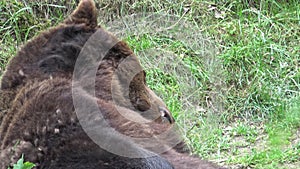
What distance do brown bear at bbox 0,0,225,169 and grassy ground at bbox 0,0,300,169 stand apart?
7.57 feet

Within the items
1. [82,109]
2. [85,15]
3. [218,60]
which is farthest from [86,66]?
[218,60]

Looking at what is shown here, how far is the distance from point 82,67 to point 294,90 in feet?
11.8

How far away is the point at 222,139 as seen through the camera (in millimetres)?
6191

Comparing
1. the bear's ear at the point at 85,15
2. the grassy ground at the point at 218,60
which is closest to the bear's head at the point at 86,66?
the bear's ear at the point at 85,15

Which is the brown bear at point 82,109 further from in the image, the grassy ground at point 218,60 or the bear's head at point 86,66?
the grassy ground at point 218,60

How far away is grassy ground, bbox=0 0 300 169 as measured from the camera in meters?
6.18

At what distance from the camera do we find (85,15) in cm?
388

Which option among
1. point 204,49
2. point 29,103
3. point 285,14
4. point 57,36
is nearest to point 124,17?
point 204,49

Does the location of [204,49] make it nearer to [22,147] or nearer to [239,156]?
[239,156]

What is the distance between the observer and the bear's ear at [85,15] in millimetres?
3875

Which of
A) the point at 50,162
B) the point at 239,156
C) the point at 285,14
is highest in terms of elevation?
the point at 50,162

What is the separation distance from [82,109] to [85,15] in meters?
0.86

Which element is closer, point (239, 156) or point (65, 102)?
point (65, 102)

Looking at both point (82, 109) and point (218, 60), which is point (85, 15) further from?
point (218, 60)
